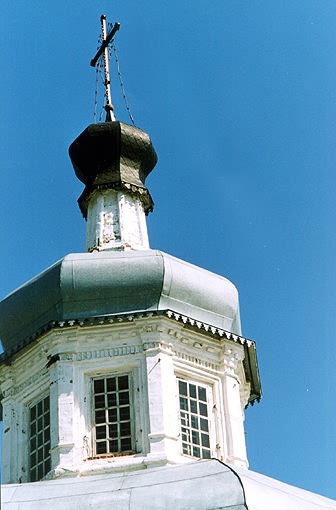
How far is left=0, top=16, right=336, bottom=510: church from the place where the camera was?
20328 millimetres

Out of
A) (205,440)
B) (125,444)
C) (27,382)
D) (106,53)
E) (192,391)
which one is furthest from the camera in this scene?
(106,53)

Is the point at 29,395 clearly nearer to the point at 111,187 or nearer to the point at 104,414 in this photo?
the point at 104,414

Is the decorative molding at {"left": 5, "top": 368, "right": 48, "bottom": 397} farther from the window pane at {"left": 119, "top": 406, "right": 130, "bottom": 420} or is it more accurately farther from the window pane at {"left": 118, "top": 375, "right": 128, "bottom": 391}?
the window pane at {"left": 119, "top": 406, "right": 130, "bottom": 420}

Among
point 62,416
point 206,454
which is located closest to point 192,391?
point 206,454

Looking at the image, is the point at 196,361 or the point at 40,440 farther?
the point at 196,361

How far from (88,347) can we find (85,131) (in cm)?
495

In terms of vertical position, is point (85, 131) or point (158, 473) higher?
point (85, 131)

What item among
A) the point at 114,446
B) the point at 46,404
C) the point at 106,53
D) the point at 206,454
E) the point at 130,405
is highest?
the point at 106,53

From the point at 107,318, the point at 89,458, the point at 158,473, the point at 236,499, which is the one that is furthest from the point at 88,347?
the point at 236,499

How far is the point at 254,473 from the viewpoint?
60.8ft

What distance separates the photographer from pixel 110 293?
21234 millimetres

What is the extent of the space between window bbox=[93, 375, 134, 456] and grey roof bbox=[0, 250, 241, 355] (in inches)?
42.2

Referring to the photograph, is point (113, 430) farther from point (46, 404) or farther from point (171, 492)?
point (171, 492)

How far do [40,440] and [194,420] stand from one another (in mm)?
2284
